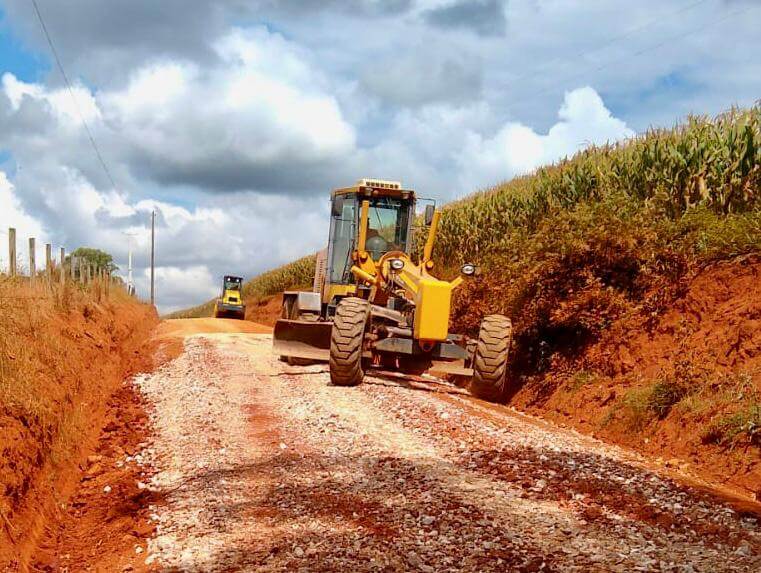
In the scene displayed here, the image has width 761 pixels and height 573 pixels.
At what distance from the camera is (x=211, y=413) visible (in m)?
9.24

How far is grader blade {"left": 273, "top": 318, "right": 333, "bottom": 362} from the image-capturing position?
12023 millimetres

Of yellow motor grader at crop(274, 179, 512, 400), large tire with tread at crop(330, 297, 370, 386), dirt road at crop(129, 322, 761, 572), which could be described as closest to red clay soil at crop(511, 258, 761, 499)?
dirt road at crop(129, 322, 761, 572)

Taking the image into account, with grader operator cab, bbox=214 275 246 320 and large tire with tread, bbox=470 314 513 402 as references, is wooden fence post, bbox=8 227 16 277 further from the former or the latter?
grader operator cab, bbox=214 275 246 320

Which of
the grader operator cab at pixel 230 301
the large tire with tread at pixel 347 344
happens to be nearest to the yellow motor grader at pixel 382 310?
the large tire with tread at pixel 347 344

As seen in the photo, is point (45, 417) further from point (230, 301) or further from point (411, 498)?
point (230, 301)

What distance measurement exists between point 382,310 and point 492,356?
2.01 meters

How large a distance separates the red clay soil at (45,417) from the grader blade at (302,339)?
2869mm

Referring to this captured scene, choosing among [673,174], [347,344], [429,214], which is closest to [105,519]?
[347,344]

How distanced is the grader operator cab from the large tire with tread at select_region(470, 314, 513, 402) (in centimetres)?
2654

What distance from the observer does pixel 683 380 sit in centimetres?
845

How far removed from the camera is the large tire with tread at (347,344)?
34.7 feet

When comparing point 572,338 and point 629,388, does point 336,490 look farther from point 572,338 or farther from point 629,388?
point 572,338

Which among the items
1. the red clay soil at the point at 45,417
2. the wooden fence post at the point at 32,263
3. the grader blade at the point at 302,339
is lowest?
the red clay soil at the point at 45,417

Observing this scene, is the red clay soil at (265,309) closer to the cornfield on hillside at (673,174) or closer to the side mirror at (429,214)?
the cornfield on hillside at (673,174)
